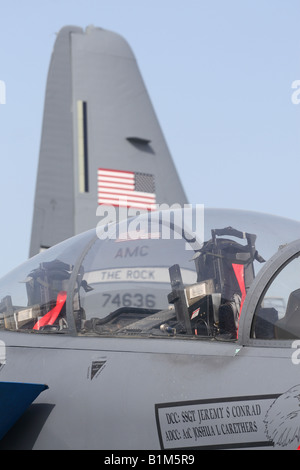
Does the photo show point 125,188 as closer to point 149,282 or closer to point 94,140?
point 94,140

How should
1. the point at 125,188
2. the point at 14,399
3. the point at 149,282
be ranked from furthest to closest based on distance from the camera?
the point at 125,188 < the point at 149,282 < the point at 14,399

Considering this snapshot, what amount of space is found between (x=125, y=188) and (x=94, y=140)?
1.39 metres

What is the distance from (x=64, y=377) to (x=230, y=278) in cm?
106

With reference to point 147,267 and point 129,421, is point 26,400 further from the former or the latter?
point 147,267

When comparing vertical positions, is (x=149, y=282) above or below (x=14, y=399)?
above

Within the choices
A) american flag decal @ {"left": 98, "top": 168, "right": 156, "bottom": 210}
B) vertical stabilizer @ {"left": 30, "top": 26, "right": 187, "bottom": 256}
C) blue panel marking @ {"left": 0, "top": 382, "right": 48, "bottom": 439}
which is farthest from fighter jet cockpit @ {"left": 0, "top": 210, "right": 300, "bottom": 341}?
american flag decal @ {"left": 98, "top": 168, "right": 156, "bottom": 210}

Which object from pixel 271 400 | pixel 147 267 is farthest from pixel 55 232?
pixel 271 400

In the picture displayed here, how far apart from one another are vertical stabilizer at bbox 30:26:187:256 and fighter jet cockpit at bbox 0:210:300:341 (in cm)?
1177

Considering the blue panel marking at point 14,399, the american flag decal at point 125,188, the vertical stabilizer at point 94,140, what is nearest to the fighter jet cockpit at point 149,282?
the blue panel marking at point 14,399

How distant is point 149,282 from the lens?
405 centimetres

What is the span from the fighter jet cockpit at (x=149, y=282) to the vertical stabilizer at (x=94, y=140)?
11772mm

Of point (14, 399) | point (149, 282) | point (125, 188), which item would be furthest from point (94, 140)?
point (14, 399)

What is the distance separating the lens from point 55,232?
1598 centimetres
